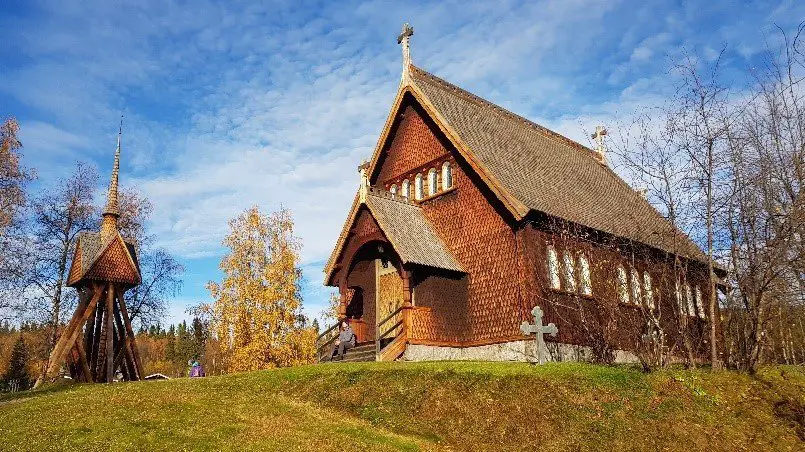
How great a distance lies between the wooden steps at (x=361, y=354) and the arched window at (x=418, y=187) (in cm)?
624

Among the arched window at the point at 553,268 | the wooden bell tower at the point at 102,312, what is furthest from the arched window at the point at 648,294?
the wooden bell tower at the point at 102,312

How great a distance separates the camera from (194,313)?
39.5 m

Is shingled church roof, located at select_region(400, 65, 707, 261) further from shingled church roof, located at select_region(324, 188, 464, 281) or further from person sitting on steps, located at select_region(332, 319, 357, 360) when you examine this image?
person sitting on steps, located at select_region(332, 319, 357, 360)

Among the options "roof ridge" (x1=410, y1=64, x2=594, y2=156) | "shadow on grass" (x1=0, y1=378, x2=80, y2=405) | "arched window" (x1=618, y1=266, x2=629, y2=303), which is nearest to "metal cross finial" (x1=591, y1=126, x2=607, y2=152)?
"roof ridge" (x1=410, y1=64, x2=594, y2=156)

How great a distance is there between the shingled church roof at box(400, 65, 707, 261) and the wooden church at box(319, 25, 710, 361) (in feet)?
0.30

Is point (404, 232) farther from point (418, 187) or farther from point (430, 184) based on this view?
point (418, 187)

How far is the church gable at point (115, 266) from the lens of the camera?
23062 mm

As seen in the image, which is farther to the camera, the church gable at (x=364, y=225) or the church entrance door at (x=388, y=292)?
the church entrance door at (x=388, y=292)

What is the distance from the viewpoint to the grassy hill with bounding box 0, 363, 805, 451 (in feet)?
37.7

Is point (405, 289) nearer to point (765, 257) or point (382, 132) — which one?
point (382, 132)

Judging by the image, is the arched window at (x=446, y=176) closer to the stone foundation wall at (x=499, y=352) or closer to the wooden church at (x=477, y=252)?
the wooden church at (x=477, y=252)

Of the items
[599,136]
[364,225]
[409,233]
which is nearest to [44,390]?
[364,225]

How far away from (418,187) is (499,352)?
25.8 ft

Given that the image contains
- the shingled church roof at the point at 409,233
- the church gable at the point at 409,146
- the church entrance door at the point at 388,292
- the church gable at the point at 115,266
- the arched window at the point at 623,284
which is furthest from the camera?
the church gable at the point at 409,146
